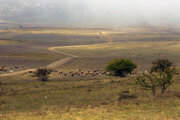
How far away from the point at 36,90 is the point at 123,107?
11545 mm

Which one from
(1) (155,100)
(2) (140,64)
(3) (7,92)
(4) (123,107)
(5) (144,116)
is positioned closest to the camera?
(5) (144,116)

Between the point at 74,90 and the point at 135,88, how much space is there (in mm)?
5727

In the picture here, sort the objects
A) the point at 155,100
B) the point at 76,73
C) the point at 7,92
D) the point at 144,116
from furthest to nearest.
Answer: the point at 76,73 → the point at 7,92 → the point at 155,100 → the point at 144,116

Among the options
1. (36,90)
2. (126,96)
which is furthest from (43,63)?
(126,96)

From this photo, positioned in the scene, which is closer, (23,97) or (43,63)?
(23,97)

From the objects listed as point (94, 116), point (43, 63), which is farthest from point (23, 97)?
point (43, 63)

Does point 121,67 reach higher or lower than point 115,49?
lower

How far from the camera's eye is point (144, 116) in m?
14.5

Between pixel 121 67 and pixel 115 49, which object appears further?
pixel 115 49

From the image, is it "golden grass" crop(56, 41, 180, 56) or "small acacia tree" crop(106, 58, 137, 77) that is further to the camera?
"golden grass" crop(56, 41, 180, 56)

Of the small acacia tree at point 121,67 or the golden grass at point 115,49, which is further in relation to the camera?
the golden grass at point 115,49

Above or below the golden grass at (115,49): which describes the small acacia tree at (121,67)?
below

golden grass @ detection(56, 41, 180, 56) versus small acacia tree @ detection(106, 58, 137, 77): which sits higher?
golden grass @ detection(56, 41, 180, 56)

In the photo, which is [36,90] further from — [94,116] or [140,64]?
[140,64]
